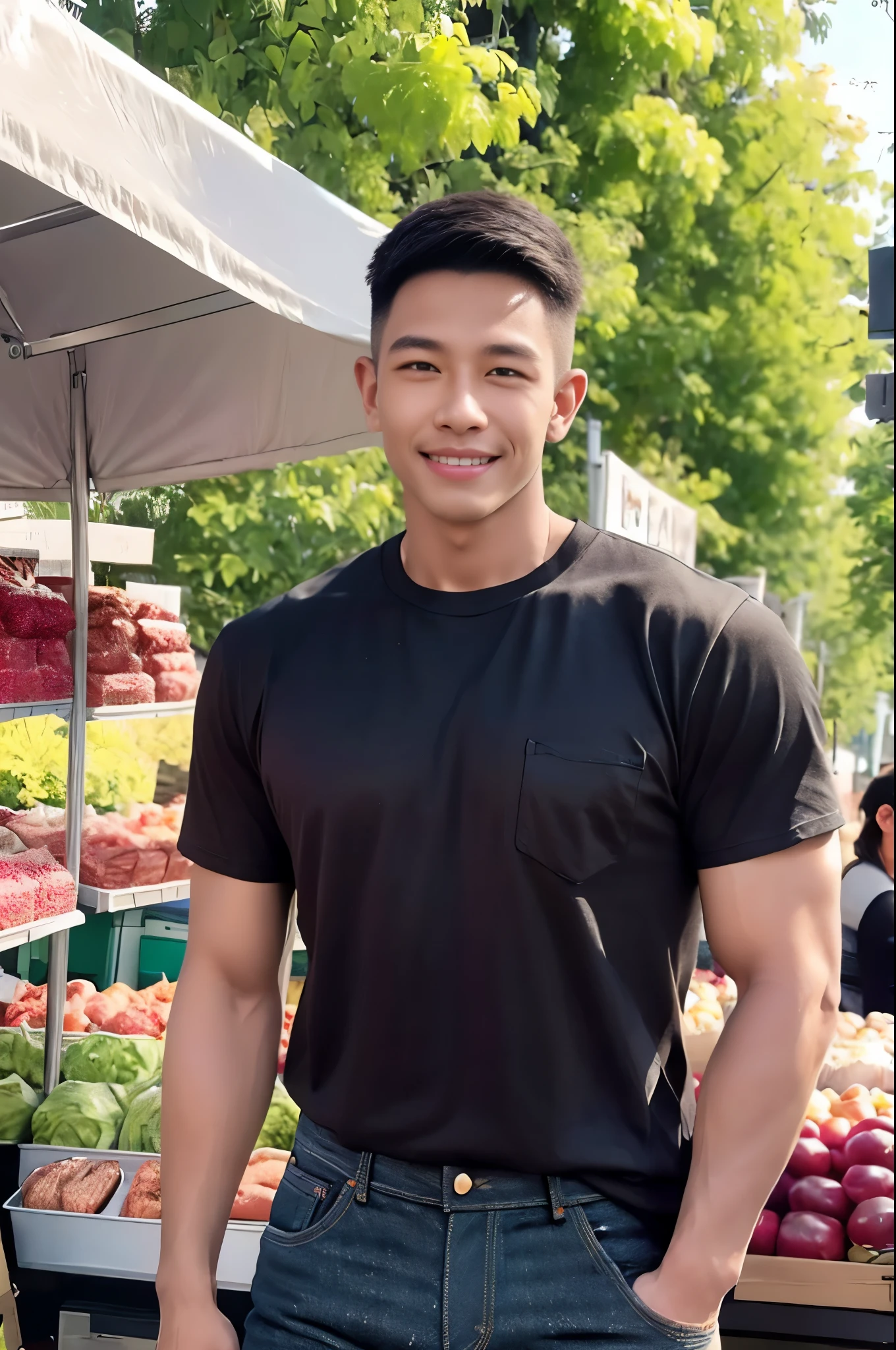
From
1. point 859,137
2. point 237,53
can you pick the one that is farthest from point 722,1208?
point 859,137

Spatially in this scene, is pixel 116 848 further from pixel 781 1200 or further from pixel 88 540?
pixel 781 1200

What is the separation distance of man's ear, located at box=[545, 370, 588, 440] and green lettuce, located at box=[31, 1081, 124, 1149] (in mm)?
2400

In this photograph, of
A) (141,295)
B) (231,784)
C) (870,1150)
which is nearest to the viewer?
(231,784)

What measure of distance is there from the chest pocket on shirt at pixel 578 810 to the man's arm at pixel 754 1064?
143 mm

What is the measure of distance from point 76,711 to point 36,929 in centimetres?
71

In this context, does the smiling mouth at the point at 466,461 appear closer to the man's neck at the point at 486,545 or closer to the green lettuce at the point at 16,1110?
the man's neck at the point at 486,545

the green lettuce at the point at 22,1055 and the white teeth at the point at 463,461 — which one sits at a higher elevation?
the white teeth at the point at 463,461

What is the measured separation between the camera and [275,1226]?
168cm

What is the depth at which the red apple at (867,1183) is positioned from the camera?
10.3 feet

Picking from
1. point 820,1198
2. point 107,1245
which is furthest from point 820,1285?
point 107,1245

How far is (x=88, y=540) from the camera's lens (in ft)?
12.8

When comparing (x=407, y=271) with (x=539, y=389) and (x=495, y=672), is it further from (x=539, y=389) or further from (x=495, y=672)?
(x=495, y=672)

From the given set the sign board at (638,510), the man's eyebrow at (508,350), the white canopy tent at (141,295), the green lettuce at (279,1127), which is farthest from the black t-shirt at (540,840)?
the sign board at (638,510)

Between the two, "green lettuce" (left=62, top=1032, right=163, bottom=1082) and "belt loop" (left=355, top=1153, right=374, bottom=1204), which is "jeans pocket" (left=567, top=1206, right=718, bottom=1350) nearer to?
"belt loop" (left=355, top=1153, right=374, bottom=1204)
